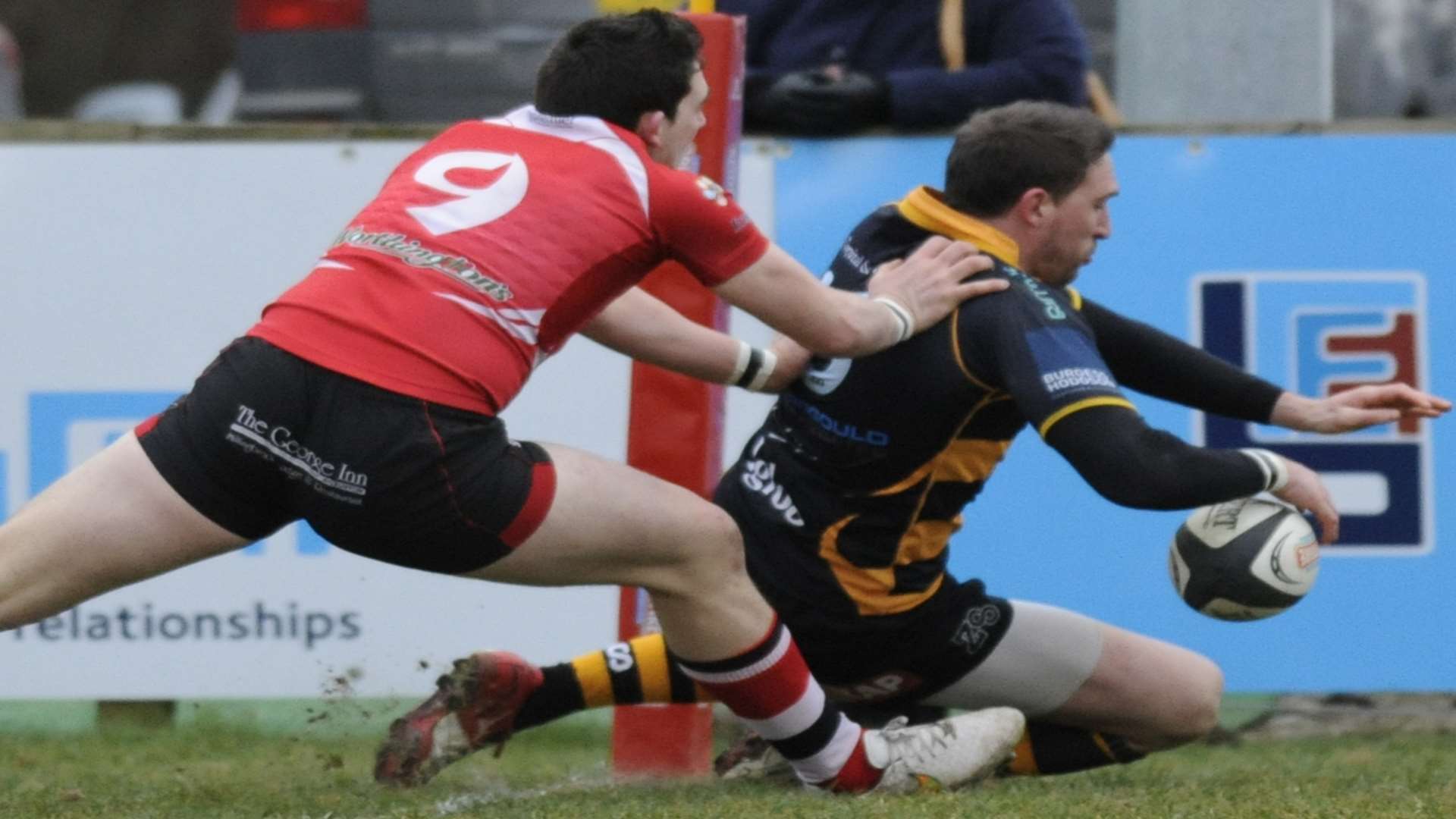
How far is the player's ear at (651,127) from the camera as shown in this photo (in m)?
4.41

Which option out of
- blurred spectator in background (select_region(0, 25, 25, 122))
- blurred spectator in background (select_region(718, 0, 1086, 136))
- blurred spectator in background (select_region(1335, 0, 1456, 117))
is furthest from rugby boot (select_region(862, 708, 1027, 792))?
blurred spectator in background (select_region(0, 25, 25, 122))

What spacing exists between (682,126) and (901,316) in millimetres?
554

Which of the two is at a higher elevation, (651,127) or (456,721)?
(651,127)

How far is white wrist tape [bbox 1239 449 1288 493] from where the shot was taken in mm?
4484

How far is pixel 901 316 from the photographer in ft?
14.8

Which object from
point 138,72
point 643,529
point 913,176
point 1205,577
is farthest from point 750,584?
point 138,72

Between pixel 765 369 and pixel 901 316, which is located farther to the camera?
pixel 765 369

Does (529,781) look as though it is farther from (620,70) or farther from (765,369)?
(620,70)

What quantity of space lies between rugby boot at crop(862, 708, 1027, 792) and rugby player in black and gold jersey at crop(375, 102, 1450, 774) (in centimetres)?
22

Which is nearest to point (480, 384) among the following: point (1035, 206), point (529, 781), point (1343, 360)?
point (1035, 206)

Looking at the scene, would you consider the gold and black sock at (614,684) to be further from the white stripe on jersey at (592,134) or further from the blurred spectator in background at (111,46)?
the blurred spectator in background at (111,46)

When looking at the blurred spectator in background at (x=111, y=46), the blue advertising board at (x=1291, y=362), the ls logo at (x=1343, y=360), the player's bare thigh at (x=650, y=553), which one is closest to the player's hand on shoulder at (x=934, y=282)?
the player's bare thigh at (x=650, y=553)

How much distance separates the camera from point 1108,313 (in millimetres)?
5070

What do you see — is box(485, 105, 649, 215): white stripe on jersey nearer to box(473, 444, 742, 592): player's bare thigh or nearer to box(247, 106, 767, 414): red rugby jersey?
box(247, 106, 767, 414): red rugby jersey
